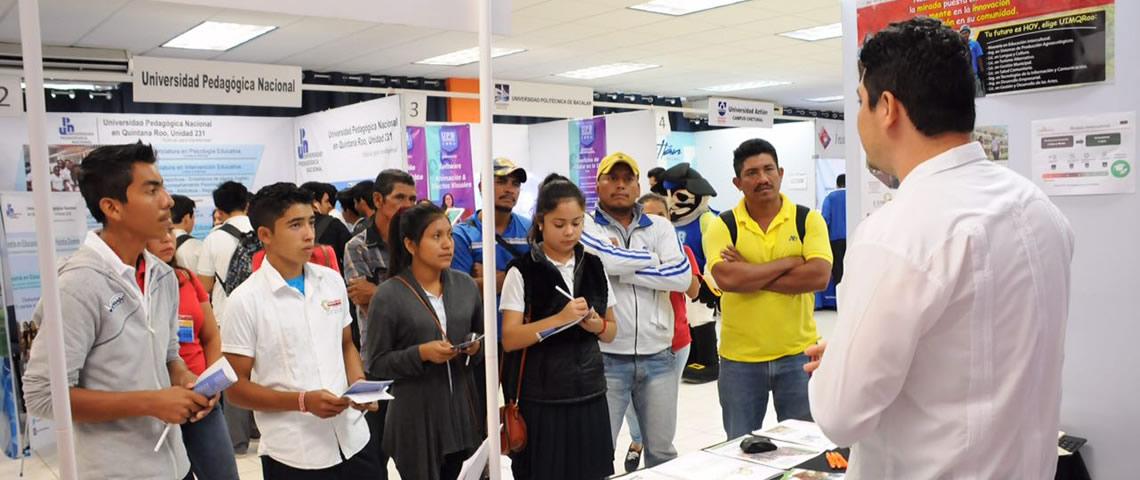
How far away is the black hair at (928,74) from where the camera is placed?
1230mm

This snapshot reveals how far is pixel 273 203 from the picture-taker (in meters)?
2.48

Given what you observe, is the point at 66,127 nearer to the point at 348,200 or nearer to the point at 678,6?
the point at 348,200

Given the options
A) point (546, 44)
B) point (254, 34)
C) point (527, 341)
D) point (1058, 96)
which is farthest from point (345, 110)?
point (1058, 96)

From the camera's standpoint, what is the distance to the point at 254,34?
757 centimetres

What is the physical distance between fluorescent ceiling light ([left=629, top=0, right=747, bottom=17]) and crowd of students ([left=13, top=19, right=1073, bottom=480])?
3826mm

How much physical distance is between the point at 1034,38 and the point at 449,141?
6912mm

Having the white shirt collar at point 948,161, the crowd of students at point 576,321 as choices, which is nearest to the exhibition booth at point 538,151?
the crowd of students at point 576,321

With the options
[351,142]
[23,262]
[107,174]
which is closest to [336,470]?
[107,174]

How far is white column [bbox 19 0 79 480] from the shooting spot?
1132mm

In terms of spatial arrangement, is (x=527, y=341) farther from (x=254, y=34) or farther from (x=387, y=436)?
(x=254, y=34)

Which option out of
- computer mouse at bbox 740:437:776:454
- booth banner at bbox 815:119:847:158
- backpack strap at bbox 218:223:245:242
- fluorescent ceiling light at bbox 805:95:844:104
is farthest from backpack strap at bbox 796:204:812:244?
fluorescent ceiling light at bbox 805:95:844:104

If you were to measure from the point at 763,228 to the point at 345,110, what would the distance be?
620cm

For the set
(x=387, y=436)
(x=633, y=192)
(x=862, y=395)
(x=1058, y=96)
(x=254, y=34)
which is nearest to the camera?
(x=862, y=395)

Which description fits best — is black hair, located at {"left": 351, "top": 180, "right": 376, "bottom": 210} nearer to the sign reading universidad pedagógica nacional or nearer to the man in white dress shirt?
the sign reading universidad pedagógica nacional
